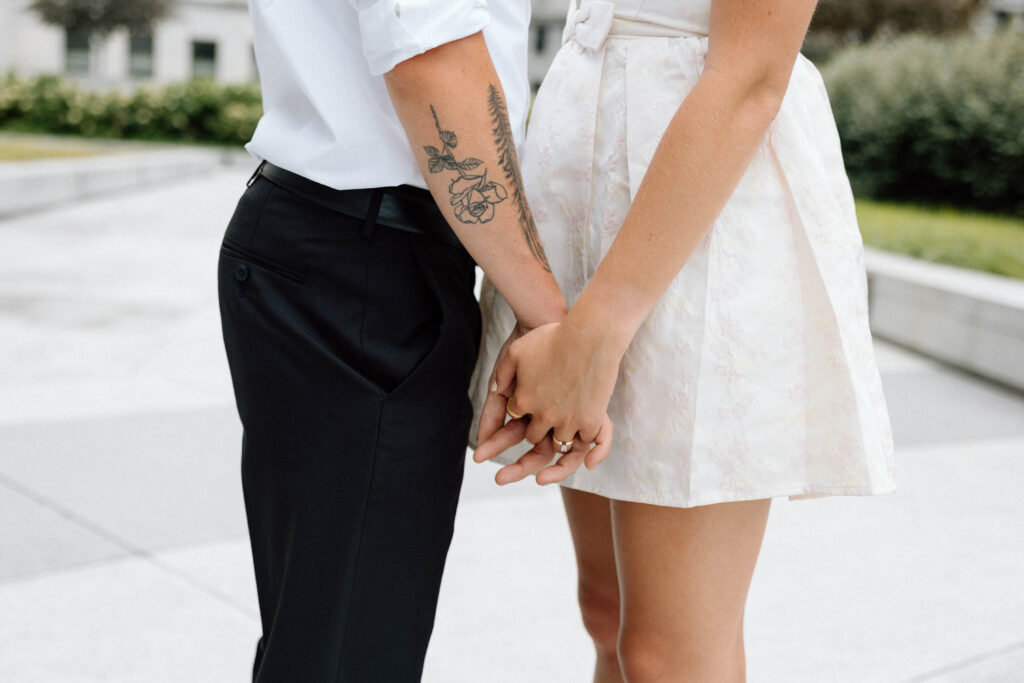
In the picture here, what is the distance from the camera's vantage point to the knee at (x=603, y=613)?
60.6 inches

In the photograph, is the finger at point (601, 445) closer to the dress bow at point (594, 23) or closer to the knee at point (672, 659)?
the knee at point (672, 659)

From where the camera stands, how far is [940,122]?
11.3 metres

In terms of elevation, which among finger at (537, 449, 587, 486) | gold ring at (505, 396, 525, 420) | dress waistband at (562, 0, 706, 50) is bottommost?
finger at (537, 449, 587, 486)

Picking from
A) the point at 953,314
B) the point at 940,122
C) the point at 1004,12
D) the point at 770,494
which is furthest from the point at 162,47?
the point at 770,494

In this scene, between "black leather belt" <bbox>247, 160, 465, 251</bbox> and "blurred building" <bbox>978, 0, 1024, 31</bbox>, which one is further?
"blurred building" <bbox>978, 0, 1024, 31</bbox>

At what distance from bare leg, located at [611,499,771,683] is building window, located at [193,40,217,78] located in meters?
40.6

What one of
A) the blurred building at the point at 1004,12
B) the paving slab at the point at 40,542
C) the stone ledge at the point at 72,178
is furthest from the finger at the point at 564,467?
the blurred building at the point at 1004,12

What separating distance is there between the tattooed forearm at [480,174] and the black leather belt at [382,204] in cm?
4

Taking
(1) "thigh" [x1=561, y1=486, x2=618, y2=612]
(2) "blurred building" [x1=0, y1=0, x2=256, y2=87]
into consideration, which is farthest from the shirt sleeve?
(2) "blurred building" [x1=0, y1=0, x2=256, y2=87]

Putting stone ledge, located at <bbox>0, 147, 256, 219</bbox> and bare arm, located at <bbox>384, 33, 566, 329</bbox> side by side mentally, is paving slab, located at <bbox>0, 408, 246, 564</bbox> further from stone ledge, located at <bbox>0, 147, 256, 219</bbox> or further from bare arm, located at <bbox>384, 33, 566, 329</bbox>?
stone ledge, located at <bbox>0, 147, 256, 219</bbox>

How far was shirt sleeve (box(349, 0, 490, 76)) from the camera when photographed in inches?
39.6

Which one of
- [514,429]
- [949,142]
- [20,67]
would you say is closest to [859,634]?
[514,429]

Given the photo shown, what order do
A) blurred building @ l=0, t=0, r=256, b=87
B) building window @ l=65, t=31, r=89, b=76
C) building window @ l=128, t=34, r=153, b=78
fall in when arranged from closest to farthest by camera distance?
blurred building @ l=0, t=0, r=256, b=87 → building window @ l=65, t=31, r=89, b=76 → building window @ l=128, t=34, r=153, b=78

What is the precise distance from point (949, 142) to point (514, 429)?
37.2ft
